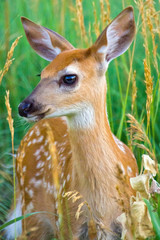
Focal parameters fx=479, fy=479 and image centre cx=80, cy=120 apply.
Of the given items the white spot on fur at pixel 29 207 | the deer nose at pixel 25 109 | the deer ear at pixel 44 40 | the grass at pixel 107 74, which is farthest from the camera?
the white spot on fur at pixel 29 207

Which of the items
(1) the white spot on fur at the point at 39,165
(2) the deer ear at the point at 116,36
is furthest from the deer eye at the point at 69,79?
(1) the white spot on fur at the point at 39,165

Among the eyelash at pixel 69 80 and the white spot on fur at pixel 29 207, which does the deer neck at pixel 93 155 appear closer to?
the eyelash at pixel 69 80

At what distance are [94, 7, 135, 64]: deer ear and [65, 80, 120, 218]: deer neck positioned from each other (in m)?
0.27

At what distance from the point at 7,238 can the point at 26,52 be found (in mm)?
1642

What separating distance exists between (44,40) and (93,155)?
2.79 ft

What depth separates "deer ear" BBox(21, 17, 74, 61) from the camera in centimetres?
292

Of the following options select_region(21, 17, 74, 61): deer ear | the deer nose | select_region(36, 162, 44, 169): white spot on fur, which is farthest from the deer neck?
select_region(36, 162, 44, 169): white spot on fur

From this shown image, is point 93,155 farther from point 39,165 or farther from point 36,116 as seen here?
point 39,165

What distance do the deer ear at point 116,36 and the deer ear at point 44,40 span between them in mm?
334

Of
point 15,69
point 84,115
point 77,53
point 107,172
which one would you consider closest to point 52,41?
point 77,53

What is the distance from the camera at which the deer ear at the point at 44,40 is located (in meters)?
2.92

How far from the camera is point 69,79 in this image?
8.14 feet

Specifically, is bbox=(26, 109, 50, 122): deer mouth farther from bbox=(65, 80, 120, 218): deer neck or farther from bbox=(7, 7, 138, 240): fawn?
bbox=(65, 80, 120, 218): deer neck

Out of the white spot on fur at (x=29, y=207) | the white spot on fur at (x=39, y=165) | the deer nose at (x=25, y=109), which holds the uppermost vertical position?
the deer nose at (x=25, y=109)
